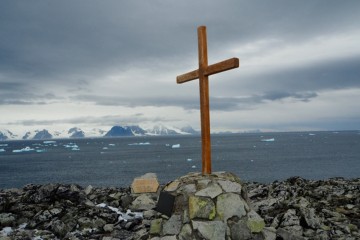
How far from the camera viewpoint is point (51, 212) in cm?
1194

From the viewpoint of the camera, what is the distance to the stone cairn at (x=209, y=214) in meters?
7.37

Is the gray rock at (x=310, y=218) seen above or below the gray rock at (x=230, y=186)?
below

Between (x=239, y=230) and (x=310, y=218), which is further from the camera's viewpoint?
(x=310, y=218)

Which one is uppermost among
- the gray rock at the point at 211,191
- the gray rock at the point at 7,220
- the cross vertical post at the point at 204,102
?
the cross vertical post at the point at 204,102

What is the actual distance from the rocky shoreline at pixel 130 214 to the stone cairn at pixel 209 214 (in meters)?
0.64

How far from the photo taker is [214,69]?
25.3ft

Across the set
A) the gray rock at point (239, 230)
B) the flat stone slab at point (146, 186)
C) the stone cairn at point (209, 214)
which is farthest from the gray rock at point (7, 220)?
the gray rock at point (239, 230)

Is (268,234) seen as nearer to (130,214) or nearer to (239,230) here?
(239,230)

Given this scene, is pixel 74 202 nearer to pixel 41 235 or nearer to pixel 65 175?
pixel 41 235

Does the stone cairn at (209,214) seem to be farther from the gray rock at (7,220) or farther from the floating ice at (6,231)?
the gray rock at (7,220)

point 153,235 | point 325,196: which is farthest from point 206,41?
point 325,196

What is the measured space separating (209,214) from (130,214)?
18.5 feet

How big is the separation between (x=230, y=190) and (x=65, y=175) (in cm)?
8005

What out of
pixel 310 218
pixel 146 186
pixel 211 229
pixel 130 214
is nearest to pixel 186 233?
pixel 211 229
